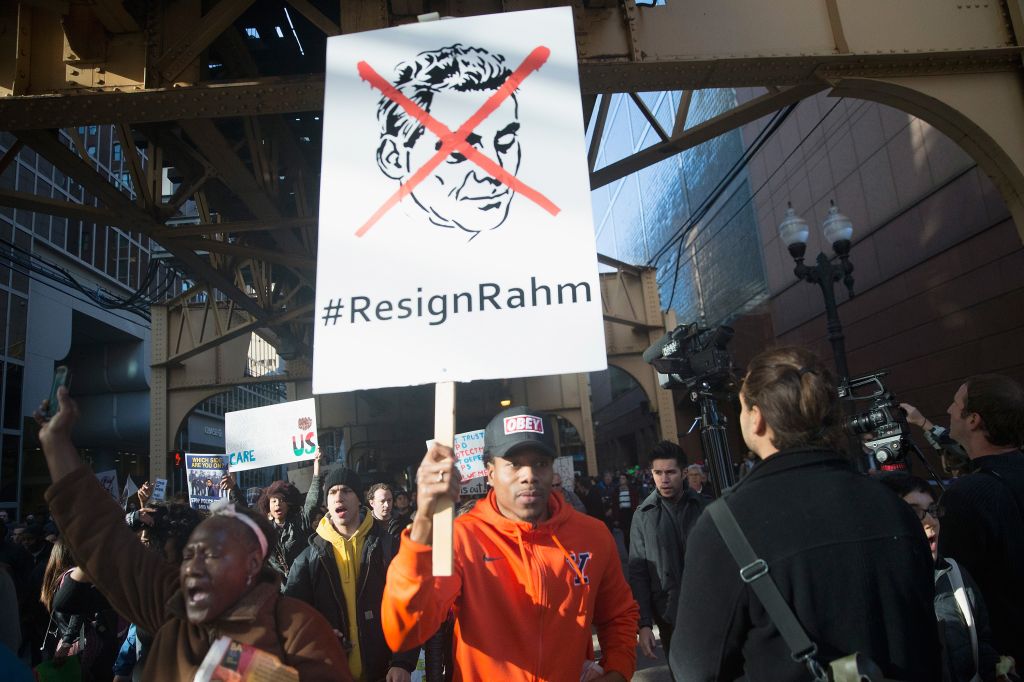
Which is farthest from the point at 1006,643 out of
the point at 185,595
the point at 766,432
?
the point at 185,595

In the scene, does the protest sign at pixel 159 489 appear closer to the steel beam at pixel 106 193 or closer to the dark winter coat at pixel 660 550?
the steel beam at pixel 106 193

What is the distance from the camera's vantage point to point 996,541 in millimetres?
2352

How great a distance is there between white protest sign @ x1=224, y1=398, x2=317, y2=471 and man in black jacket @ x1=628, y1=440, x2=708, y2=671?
3156 mm

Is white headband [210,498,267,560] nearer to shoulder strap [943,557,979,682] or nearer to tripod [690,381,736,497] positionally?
shoulder strap [943,557,979,682]

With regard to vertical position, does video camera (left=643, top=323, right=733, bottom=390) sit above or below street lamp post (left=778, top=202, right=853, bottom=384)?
below

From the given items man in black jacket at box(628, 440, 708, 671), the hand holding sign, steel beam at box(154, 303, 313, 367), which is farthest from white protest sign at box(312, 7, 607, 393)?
steel beam at box(154, 303, 313, 367)

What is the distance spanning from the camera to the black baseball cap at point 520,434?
2.64 m

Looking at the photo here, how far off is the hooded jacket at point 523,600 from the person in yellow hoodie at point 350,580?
72.2 inches

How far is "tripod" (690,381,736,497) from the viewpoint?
4.00 m

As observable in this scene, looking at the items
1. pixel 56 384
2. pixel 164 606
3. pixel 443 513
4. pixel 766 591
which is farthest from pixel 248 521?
pixel 766 591

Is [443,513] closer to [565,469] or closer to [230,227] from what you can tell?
[230,227]

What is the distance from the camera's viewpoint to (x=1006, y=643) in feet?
7.85

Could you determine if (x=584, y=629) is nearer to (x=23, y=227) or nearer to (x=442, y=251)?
(x=442, y=251)

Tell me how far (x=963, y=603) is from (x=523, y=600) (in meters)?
1.44
